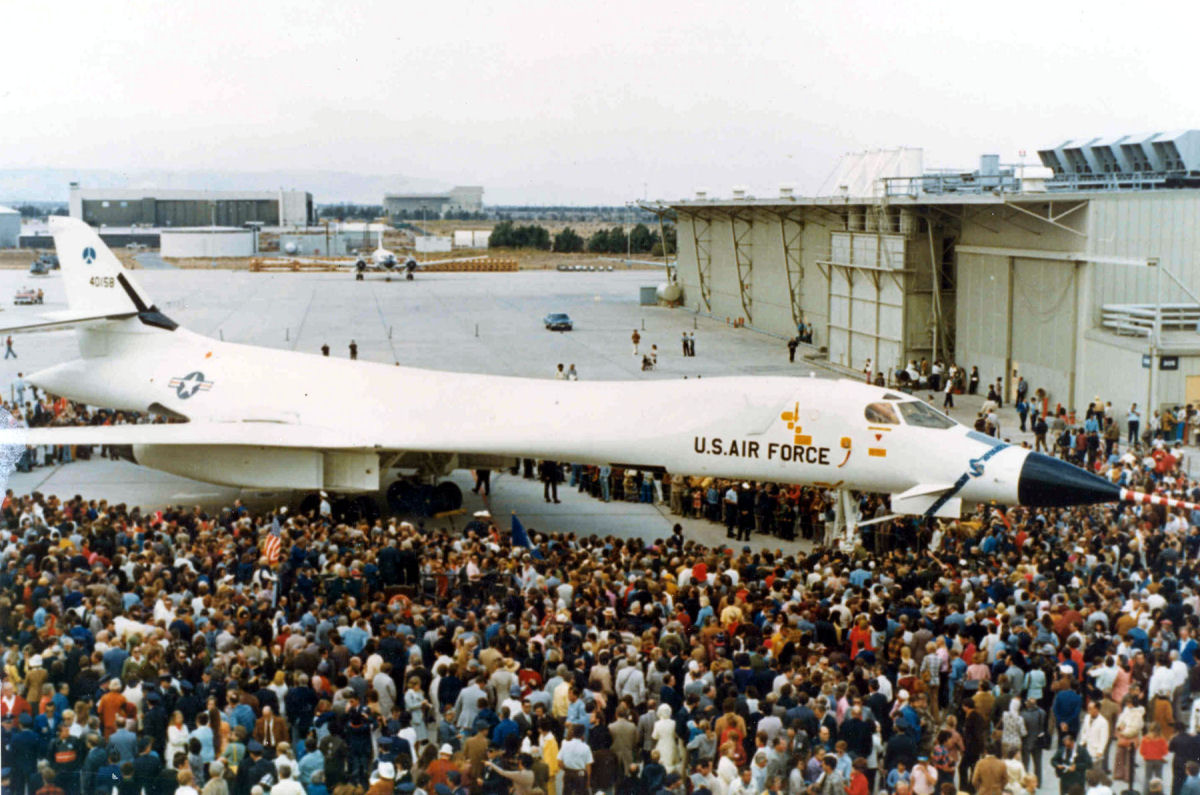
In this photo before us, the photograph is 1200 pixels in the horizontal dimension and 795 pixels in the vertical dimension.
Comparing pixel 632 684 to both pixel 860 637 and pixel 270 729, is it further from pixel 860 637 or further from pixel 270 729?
pixel 270 729

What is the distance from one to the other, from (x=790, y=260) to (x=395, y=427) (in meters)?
31.2

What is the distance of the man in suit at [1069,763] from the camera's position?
9.28 metres

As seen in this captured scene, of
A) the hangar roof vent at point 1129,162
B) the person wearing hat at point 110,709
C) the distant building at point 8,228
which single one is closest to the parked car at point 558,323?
the hangar roof vent at point 1129,162

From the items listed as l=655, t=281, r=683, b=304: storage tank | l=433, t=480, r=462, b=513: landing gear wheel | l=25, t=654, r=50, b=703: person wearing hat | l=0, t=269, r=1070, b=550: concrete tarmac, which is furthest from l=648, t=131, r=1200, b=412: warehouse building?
l=25, t=654, r=50, b=703: person wearing hat

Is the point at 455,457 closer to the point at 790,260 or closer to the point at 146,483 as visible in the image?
the point at 146,483

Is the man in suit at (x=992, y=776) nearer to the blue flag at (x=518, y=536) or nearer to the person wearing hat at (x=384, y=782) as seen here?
the person wearing hat at (x=384, y=782)

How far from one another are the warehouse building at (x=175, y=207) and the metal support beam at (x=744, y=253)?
7269 cm

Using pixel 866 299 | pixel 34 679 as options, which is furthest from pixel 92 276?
pixel 866 299

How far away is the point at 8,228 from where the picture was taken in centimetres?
9900

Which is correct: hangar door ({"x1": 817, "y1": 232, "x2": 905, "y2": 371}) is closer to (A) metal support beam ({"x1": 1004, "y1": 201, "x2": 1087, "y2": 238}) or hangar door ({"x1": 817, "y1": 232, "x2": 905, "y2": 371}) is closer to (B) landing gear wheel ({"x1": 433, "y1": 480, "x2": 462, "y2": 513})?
(A) metal support beam ({"x1": 1004, "y1": 201, "x2": 1087, "y2": 238})

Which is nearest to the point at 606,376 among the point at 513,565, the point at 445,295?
the point at 513,565

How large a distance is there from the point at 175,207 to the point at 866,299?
103m

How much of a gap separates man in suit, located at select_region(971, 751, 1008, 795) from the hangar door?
28976mm

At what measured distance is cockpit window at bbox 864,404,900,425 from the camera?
1688 cm
